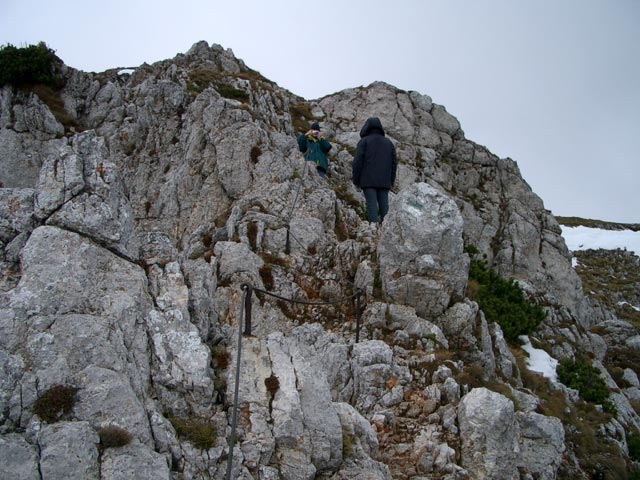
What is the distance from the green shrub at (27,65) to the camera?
77.7 ft

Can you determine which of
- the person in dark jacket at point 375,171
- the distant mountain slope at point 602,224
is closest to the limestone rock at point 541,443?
the person in dark jacket at point 375,171

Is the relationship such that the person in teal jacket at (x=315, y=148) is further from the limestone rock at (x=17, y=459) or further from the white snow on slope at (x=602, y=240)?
the white snow on slope at (x=602, y=240)

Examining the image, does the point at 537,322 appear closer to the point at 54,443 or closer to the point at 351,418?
the point at 351,418

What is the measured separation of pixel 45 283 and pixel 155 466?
3.73m

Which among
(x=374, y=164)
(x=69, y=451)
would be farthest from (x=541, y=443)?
(x=69, y=451)

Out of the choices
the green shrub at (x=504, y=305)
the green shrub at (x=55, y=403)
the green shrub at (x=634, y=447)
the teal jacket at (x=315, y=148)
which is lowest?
the green shrub at (x=634, y=447)

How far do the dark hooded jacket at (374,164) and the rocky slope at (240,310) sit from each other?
1554 millimetres

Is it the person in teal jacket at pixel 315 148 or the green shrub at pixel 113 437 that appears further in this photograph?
the person in teal jacket at pixel 315 148

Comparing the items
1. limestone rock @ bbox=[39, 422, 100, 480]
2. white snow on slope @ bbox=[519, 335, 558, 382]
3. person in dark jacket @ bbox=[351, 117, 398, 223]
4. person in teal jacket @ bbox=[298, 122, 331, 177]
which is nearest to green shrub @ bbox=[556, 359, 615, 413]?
white snow on slope @ bbox=[519, 335, 558, 382]

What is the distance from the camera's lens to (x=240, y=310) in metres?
12.0

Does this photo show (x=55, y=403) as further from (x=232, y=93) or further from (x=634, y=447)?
(x=232, y=93)

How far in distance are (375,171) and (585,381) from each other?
35.1 feet

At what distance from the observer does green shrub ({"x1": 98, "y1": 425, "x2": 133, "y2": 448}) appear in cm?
756

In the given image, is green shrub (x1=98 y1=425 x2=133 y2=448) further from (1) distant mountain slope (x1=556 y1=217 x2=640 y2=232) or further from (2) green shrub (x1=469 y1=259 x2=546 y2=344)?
(1) distant mountain slope (x1=556 y1=217 x2=640 y2=232)
